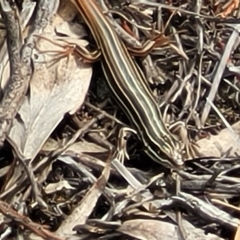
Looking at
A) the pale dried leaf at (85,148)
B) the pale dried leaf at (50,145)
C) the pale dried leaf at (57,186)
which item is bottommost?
the pale dried leaf at (57,186)

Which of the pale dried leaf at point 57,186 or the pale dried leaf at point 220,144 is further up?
the pale dried leaf at point 57,186

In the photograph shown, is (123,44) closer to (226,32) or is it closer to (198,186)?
(226,32)

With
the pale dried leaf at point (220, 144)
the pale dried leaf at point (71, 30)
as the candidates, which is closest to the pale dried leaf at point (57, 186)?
the pale dried leaf at point (220, 144)

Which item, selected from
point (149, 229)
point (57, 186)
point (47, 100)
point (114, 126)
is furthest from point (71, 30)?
point (149, 229)

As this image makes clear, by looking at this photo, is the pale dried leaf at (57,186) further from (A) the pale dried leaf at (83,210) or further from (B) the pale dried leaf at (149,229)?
(B) the pale dried leaf at (149,229)

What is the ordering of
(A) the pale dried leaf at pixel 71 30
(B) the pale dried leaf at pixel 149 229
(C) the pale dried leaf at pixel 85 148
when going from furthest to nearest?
(A) the pale dried leaf at pixel 71 30 < (C) the pale dried leaf at pixel 85 148 < (B) the pale dried leaf at pixel 149 229

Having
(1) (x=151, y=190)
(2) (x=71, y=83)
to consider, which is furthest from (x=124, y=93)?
(1) (x=151, y=190)

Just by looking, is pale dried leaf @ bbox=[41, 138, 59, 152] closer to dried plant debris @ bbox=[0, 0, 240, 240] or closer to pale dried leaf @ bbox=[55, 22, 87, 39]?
dried plant debris @ bbox=[0, 0, 240, 240]
